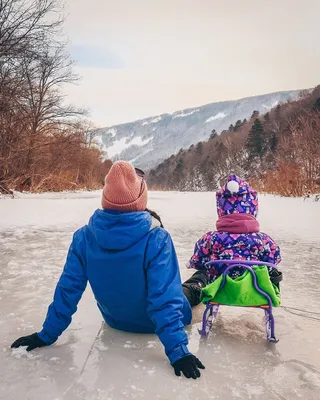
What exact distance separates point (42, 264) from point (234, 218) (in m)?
2.54

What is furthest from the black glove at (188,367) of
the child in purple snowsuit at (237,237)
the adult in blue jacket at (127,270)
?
the child in purple snowsuit at (237,237)

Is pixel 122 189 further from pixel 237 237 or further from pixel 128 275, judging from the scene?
pixel 237 237

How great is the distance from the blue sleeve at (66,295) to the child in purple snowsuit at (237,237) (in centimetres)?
Result: 86

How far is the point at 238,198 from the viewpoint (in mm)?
2533

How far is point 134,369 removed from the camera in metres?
1.91

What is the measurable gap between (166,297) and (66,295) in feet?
1.93

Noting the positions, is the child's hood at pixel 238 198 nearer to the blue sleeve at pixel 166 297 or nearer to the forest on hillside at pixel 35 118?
the blue sleeve at pixel 166 297

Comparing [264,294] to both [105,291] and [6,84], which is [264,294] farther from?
[6,84]

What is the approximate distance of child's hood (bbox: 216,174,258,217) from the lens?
250 centimetres

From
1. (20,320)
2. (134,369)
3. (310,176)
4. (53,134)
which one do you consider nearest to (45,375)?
(134,369)

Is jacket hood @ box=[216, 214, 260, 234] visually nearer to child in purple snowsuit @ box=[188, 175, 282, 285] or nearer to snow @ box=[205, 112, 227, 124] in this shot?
child in purple snowsuit @ box=[188, 175, 282, 285]

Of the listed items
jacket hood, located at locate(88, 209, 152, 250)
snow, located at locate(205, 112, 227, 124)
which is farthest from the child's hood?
snow, located at locate(205, 112, 227, 124)

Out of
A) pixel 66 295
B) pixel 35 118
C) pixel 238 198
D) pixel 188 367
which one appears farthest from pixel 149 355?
pixel 35 118

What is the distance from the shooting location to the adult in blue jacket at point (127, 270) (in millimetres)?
1910
